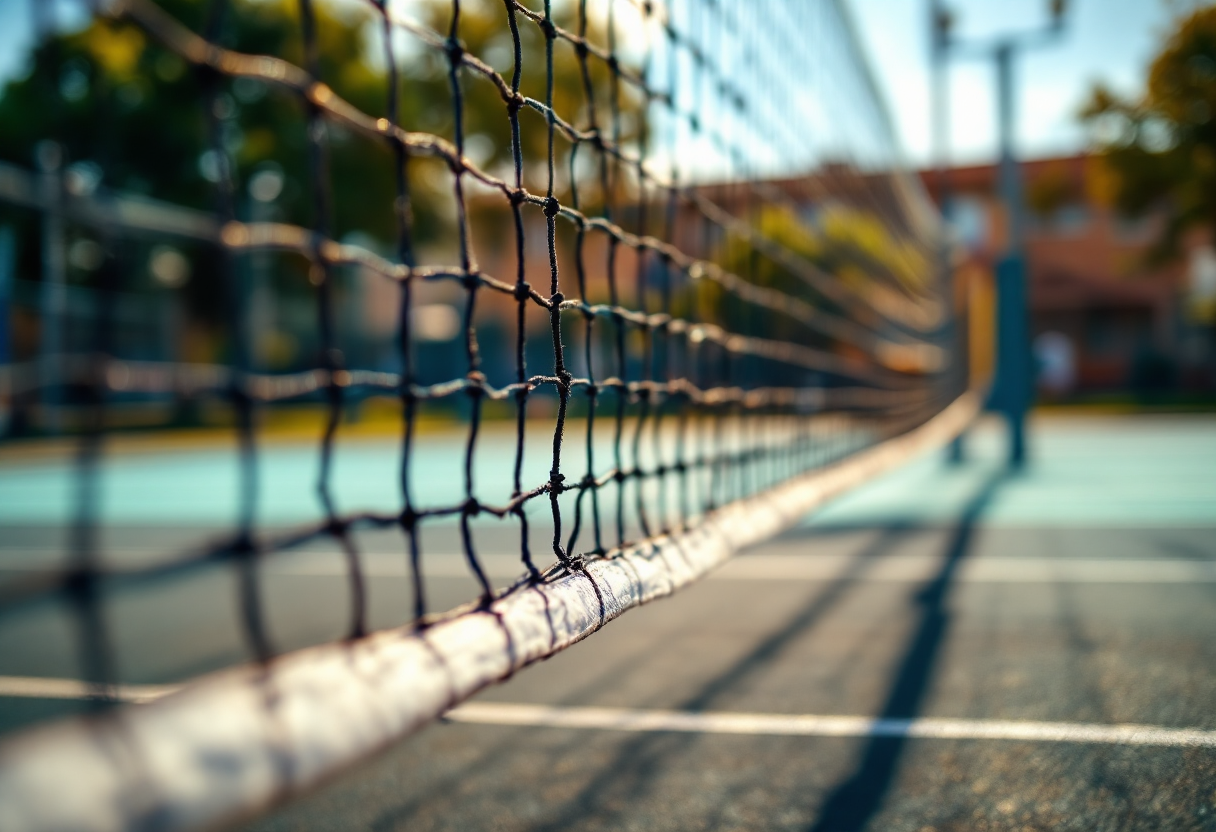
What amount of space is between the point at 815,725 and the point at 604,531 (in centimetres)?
267

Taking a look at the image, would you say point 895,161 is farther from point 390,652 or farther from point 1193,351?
point 1193,351

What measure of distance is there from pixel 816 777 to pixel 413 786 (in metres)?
0.83

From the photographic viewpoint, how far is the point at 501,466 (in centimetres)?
1193

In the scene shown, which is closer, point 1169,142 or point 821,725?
point 821,725

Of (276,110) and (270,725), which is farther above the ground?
(276,110)

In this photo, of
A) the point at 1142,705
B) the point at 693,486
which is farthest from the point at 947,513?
the point at 1142,705

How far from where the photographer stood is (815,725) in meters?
2.66

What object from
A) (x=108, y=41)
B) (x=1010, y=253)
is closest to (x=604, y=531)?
(x=108, y=41)

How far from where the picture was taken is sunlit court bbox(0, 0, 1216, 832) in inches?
37.1

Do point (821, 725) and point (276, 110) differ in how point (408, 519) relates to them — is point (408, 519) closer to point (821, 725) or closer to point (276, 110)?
point (821, 725)

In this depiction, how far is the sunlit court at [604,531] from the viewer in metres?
0.94

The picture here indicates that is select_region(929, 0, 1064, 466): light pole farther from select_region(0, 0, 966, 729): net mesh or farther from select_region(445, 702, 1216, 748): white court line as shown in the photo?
select_region(445, 702, 1216, 748): white court line

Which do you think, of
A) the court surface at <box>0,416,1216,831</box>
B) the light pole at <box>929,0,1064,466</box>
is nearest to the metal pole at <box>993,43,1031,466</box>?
the light pole at <box>929,0,1064,466</box>

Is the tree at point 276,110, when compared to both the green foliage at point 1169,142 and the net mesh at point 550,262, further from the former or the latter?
the green foliage at point 1169,142
